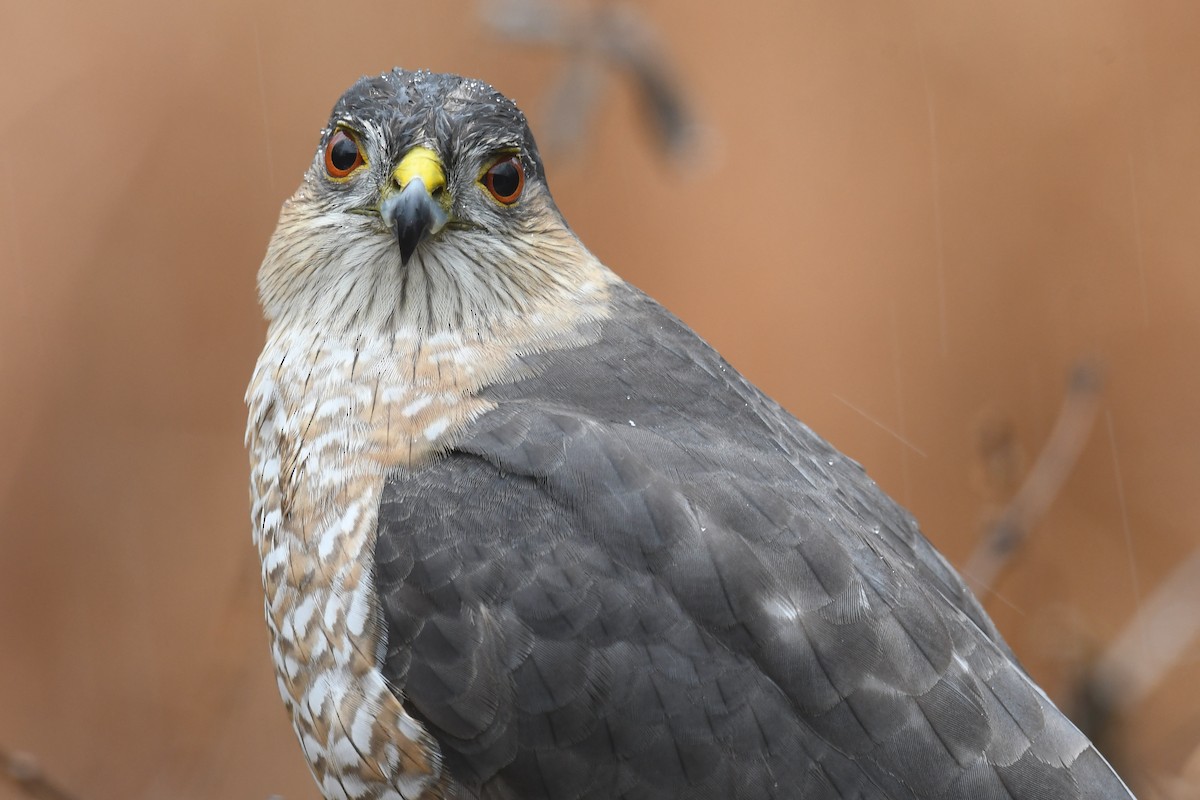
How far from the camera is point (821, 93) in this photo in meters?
6.98

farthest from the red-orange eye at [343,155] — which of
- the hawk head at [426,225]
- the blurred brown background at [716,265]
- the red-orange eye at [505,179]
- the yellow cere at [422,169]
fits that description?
the blurred brown background at [716,265]

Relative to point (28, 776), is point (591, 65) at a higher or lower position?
higher

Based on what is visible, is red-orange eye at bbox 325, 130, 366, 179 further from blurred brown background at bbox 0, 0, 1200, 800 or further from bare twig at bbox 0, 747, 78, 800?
blurred brown background at bbox 0, 0, 1200, 800

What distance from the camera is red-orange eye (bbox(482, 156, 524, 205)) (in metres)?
3.38

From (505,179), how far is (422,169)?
0.30 m

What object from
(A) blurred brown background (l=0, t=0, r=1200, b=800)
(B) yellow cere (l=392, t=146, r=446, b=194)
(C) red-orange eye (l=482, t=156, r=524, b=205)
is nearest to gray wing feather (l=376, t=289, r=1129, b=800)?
(B) yellow cere (l=392, t=146, r=446, b=194)

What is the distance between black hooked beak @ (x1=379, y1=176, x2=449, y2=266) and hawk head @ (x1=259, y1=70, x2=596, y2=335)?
19 mm

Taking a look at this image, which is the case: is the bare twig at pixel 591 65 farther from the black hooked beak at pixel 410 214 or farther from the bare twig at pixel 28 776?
the bare twig at pixel 28 776

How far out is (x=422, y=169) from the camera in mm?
3154

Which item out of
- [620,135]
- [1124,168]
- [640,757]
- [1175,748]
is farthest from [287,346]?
[1124,168]

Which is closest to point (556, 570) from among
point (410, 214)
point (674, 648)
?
point (674, 648)

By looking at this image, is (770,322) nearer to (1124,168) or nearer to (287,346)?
(1124,168)

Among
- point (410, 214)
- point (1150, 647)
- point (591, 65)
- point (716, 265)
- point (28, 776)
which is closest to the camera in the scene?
point (28, 776)

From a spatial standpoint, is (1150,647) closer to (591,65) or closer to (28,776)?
(591,65)
